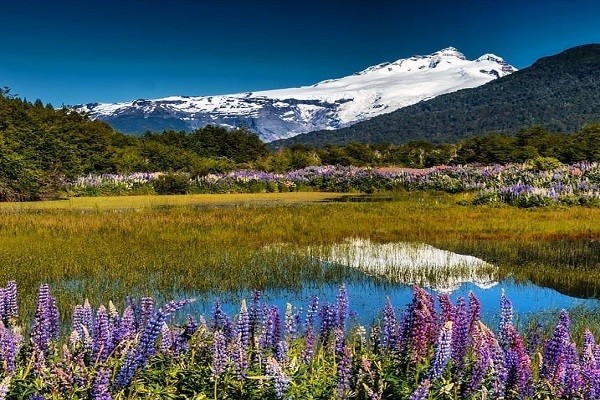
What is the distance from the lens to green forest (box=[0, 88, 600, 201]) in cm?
2873

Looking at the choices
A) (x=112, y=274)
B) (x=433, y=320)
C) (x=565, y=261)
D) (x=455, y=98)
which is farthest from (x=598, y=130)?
(x=455, y=98)

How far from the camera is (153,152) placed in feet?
142

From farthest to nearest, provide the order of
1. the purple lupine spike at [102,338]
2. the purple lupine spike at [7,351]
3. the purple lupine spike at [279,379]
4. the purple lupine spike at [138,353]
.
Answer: the purple lupine spike at [102,338] < the purple lupine spike at [7,351] < the purple lupine spike at [138,353] < the purple lupine spike at [279,379]

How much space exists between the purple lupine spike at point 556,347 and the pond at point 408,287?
3719 mm

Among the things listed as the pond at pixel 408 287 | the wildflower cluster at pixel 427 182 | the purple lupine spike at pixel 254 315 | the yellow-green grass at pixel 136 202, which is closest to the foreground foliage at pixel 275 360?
the purple lupine spike at pixel 254 315

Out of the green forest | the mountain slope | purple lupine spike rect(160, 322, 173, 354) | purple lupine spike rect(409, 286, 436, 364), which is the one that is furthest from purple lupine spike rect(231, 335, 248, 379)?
the mountain slope

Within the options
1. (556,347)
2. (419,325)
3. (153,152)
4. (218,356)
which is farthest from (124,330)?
(153,152)

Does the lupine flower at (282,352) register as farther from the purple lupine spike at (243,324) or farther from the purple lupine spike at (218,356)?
the purple lupine spike at (218,356)

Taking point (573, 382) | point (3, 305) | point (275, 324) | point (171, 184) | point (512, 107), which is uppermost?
point (512, 107)

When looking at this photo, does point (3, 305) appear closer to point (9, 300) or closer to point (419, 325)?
point (9, 300)

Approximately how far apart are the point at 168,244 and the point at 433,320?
1056cm

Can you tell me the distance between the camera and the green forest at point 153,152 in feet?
94.3

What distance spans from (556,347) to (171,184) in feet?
98.8

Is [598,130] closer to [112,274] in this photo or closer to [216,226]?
[216,226]
